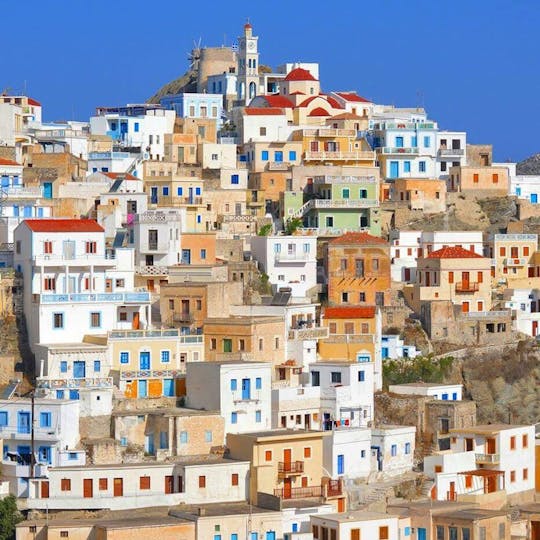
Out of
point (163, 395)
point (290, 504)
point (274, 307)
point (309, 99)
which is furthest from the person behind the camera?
point (309, 99)

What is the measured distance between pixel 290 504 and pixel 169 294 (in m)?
10.7

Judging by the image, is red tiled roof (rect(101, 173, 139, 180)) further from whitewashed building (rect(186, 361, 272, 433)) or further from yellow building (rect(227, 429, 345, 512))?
yellow building (rect(227, 429, 345, 512))

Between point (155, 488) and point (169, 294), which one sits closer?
point (155, 488)

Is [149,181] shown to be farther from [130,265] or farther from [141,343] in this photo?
[141,343]

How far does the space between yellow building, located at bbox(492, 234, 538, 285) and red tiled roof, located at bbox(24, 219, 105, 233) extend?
1694 centimetres

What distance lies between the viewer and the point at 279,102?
87.1 m

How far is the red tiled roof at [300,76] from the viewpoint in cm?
9119

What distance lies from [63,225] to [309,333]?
800cm

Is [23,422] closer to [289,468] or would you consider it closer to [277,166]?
[289,468]

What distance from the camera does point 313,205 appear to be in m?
76.2

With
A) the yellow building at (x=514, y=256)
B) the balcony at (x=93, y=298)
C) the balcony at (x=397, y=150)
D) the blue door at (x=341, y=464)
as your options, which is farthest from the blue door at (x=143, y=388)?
the balcony at (x=397, y=150)

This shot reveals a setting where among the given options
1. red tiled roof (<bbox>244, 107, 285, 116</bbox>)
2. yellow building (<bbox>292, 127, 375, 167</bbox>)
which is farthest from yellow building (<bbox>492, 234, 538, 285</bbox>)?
red tiled roof (<bbox>244, 107, 285, 116</bbox>)

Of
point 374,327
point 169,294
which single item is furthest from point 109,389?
point 374,327

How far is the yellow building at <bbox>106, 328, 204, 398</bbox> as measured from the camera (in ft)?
201
